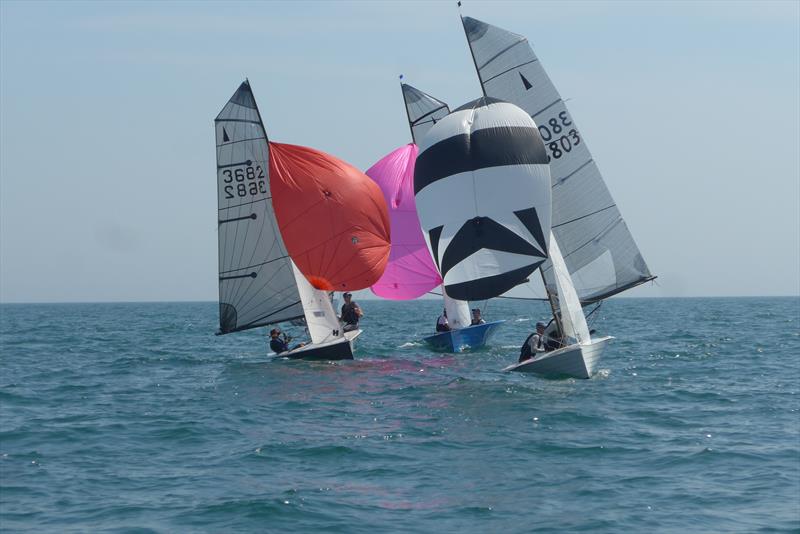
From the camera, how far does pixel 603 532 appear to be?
1120cm

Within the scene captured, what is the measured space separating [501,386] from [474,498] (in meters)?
9.50

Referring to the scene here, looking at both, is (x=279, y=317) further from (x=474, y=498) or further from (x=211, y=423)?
(x=474, y=498)

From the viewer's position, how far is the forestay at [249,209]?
2794 centimetres

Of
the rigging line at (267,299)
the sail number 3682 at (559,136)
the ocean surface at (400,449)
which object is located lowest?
the ocean surface at (400,449)

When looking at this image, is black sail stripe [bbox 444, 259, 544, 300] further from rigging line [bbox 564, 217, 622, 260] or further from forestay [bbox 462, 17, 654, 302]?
forestay [bbox 462, 17, 654, 302]

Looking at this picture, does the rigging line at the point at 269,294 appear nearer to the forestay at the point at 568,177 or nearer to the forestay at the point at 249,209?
the forestay at the point at 249,209

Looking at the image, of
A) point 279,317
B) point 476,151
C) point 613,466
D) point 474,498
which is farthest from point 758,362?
point 474,498

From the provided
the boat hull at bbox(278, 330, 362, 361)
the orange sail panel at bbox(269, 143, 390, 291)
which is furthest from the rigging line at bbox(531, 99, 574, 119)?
the boat hull at bbox(278, 330, 362, 361)

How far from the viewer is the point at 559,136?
24766 mm

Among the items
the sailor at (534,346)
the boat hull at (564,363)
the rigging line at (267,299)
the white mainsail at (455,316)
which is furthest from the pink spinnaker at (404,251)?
the boat hull at (564,363)

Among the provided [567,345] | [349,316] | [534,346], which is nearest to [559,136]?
[567,345]

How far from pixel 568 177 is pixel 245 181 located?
8.89m

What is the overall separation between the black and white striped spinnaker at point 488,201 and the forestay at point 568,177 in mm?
2591

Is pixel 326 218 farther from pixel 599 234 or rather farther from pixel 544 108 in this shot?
pixel 599 234
